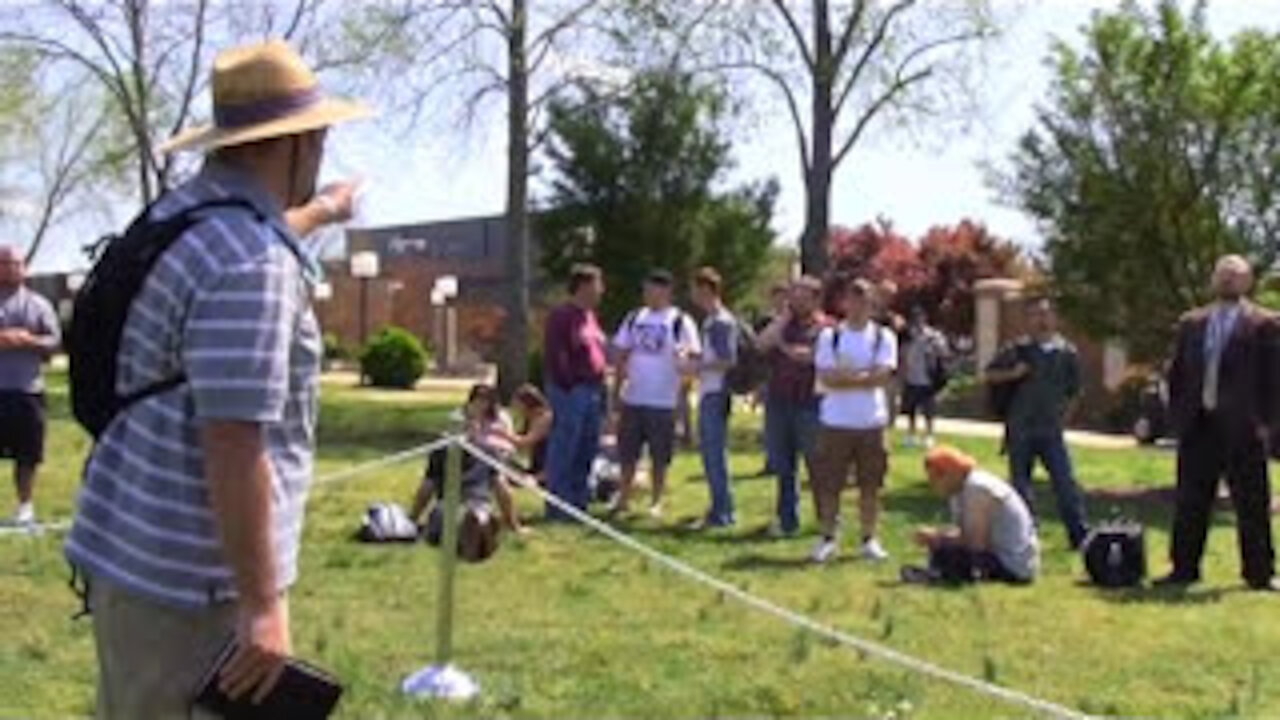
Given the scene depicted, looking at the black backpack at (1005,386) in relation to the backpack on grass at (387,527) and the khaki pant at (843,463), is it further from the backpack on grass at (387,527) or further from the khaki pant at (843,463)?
the backpack on grass at (387,527)

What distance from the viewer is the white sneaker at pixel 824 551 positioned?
37.7 ft

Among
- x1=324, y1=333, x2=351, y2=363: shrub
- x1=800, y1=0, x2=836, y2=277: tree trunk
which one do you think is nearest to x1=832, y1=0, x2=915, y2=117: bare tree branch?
x1=800, y1=0, x2=836, y2=277: tree trunk

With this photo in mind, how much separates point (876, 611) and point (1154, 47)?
33.9ft

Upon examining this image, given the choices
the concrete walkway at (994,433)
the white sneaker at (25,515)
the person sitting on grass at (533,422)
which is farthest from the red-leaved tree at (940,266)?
the white sneaker at (25,515)

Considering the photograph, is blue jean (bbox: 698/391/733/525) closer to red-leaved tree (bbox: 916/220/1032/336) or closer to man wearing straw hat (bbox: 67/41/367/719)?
man wearing straw hat (bbox: 67/41/367/719)

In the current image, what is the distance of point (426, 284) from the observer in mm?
66000

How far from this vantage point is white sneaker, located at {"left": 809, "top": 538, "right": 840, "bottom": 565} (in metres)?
11.5

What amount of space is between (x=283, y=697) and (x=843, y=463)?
868 cm

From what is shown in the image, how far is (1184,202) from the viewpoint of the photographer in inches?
712

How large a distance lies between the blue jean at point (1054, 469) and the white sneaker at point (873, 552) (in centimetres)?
125

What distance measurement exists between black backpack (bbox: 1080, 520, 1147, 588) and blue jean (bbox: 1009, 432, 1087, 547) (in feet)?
5.35

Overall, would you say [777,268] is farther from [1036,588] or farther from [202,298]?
[202,298]

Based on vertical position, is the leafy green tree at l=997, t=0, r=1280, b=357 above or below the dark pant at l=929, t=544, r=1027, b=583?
above

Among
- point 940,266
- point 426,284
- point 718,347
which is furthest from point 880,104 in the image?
point 426,284
